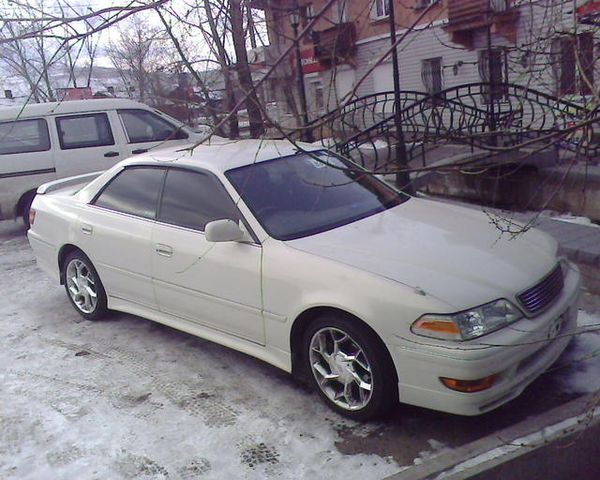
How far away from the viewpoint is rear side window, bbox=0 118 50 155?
27.0 feet

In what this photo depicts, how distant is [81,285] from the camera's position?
5277 millimetres

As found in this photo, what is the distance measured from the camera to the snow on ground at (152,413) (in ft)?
10.6

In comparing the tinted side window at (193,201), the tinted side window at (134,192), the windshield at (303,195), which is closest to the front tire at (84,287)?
the tinted side window at (134,192)

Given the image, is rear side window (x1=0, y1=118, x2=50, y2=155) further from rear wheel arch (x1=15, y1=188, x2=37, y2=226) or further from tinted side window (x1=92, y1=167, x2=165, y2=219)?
tinted side window (x1=92, y1=167, x2=165, y2=219)

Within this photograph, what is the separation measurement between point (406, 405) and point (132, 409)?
1.64m

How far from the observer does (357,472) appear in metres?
3.08

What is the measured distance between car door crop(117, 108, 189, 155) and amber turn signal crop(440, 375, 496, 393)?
21.1ft

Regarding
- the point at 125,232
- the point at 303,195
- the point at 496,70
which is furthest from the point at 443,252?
the point at 496,70

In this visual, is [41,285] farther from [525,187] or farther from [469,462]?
[525,187]

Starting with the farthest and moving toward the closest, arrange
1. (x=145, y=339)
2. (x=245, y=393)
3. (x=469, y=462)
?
(x=145, y=339) → (x=245, y=393) → (x=469, y=462)

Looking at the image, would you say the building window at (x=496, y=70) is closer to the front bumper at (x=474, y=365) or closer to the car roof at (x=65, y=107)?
the front bumper at (x=474, y=365)

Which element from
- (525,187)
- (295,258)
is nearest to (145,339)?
(295,258)

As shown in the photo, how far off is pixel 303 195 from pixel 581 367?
6.69 feet

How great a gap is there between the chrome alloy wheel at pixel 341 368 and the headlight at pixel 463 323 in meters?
0.39
